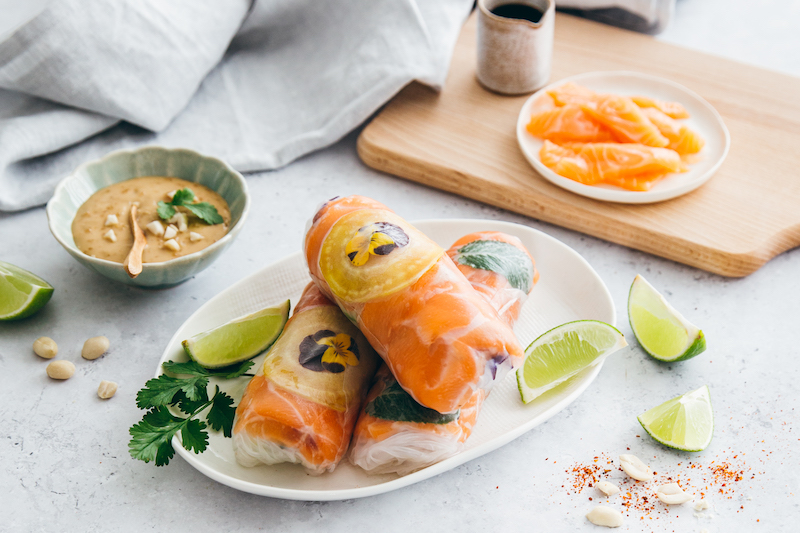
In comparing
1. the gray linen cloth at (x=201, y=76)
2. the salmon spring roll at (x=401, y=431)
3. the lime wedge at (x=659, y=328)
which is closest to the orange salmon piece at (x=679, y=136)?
the lime wedge at (x=659, y=328)

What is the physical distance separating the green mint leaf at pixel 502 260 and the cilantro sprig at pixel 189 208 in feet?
2.87

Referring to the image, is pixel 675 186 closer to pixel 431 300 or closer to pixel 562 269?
pixel 562 269

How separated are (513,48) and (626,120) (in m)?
0.62

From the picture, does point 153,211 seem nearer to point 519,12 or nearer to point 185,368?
point 185,368

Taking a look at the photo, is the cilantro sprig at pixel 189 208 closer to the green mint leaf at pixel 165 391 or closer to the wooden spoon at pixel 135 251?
the wooden spoon at pixel 135 251

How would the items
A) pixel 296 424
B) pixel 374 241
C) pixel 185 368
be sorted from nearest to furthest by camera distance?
pixel 296 424 < pixel 374 241 < pixel 185 368

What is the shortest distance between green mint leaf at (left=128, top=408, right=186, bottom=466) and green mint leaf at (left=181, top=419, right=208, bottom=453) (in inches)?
0.8

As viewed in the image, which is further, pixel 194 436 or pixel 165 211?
pixel 165 211

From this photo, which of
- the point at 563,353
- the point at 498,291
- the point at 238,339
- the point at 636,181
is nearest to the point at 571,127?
the point at 636,181

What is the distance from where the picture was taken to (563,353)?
1.87 m

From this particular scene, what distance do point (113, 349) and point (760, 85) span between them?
3.00 metres

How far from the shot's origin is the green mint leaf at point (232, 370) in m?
1.90

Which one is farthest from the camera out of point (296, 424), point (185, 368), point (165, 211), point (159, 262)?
point (165, 211)

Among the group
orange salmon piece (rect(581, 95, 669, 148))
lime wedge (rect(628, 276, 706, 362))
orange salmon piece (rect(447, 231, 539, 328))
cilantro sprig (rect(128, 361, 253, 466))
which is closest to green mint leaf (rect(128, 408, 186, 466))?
cilantro sprig (rect(128, 361, 253, 466))
